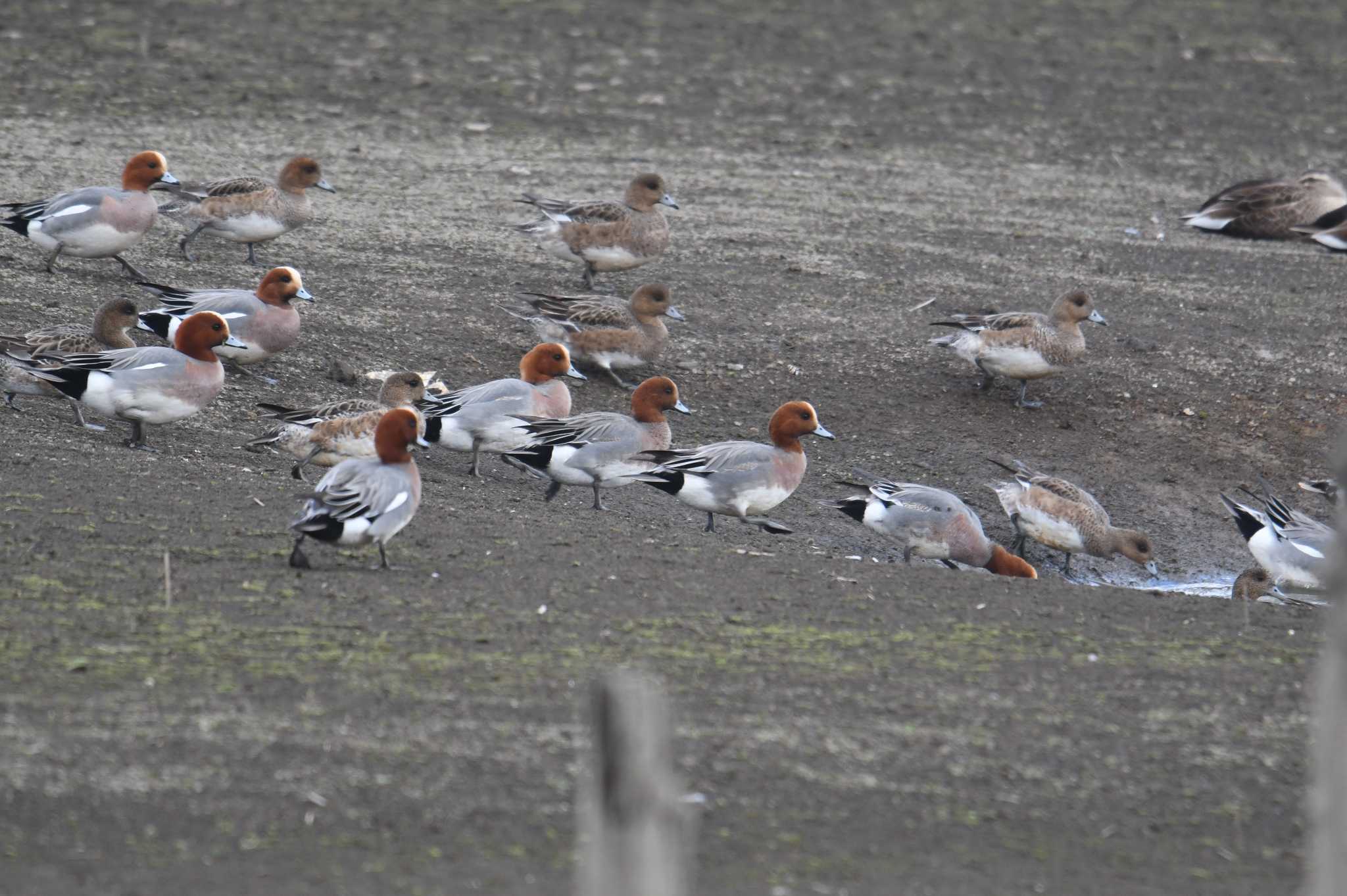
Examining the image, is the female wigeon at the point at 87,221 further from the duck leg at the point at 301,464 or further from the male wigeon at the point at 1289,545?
the male wigeon at the point at 1289,545

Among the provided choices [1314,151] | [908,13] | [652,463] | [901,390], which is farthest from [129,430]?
[908,13]

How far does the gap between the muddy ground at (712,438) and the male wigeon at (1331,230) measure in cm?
30

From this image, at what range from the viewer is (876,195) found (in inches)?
530

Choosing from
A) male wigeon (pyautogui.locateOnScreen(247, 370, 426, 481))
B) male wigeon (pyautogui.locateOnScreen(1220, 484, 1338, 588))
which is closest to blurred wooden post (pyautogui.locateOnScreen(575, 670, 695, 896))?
male wigeon (pyautogui.locateOnScreen(247, 370, 426, 481))

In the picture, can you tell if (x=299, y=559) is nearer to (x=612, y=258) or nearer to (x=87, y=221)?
(x=87, y=221)

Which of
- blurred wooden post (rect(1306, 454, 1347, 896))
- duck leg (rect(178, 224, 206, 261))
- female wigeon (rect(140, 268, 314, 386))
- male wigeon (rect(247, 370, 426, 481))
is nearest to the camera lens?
blurred wooden post (rect(1306, 454, 1347, 896))

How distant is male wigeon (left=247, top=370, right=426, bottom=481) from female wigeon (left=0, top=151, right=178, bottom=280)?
95.1 inches

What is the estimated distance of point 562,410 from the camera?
9109mm

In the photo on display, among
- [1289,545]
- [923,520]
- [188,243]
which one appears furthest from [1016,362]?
[188,243]

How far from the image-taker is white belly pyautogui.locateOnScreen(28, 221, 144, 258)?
9.84 m

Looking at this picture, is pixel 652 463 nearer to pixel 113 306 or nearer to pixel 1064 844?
pixel 113 306

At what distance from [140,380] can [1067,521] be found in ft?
16.3

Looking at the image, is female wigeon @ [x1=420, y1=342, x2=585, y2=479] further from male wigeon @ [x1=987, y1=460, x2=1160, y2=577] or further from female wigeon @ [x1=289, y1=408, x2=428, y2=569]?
male wigeon @ [x1=987, y1=460, x2=1160, y2=577]

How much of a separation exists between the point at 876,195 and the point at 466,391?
5838 millimetres
